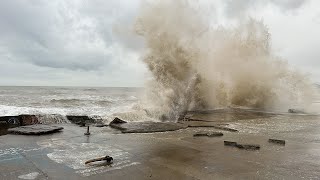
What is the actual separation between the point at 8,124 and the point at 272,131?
10.8 metres

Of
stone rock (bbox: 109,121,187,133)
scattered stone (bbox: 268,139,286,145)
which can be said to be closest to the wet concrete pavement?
scattered stone (bbox: 268,139,286,145)

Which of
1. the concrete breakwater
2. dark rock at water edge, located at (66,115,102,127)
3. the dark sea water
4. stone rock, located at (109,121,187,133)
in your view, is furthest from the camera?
the dark sea water

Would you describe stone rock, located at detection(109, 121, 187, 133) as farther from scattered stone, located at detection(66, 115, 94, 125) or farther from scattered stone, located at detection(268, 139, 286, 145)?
scattered stone, located at detection(268, 139, 286, 145)

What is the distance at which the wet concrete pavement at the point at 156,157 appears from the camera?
587 centimetres

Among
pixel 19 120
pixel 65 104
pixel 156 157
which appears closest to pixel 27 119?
pixel 19 120

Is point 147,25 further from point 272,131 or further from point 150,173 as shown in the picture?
point 150,173

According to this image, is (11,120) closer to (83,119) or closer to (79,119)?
(79,119)

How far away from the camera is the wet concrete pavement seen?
587 cm

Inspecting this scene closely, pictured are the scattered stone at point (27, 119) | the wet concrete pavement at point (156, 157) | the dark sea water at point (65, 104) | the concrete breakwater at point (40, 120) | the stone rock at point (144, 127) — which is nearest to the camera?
the wet concrete pavement at point (156, 157)

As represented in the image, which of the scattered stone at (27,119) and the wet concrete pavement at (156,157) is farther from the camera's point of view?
the scattered stone at (27,119)

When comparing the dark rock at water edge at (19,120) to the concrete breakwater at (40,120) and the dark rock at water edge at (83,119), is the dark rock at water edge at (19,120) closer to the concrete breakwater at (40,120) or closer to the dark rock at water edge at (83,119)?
the concrete breakwater at (40,120)

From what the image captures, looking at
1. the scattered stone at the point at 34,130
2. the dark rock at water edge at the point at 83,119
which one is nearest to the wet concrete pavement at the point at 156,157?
the scattered stone at the point at 34,130

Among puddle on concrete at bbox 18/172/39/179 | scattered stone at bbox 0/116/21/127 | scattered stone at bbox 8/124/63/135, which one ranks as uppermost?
scattered stone at bbox 0/116/21/127

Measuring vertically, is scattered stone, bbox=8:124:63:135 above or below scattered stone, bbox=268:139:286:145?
above
